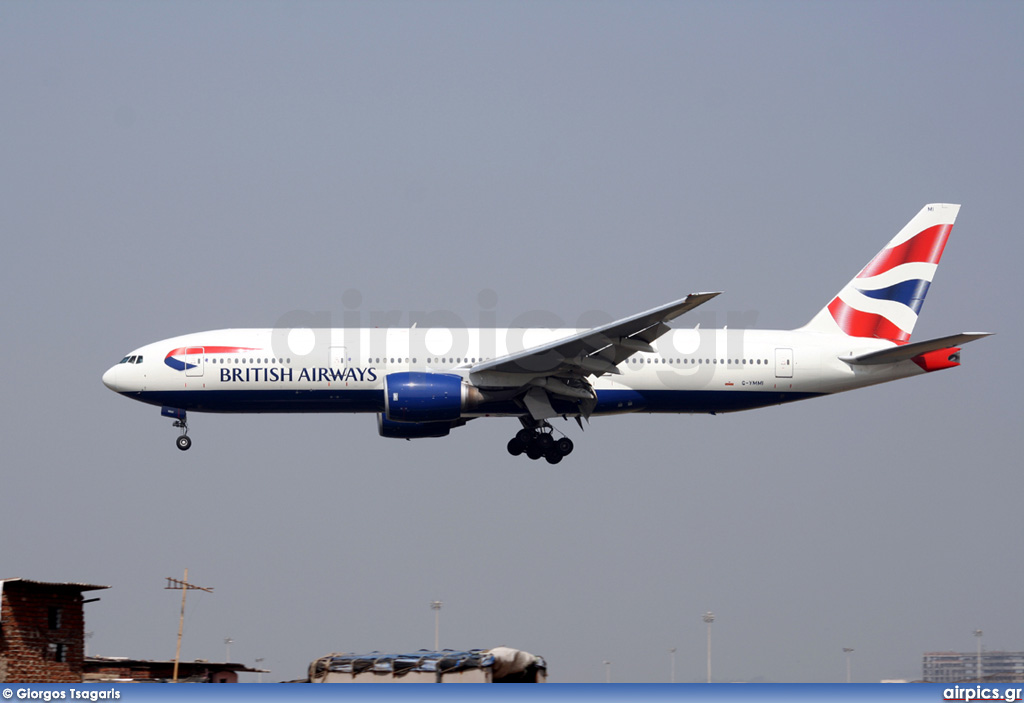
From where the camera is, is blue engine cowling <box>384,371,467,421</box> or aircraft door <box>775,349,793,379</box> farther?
aircraft door <box>775,349,793,379</box>

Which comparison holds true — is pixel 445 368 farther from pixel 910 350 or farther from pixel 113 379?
pixel 910 350

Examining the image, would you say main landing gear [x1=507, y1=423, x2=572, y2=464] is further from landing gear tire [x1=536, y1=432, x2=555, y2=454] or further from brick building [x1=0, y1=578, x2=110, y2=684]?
brick building [x1=0, y1=578, x2=110, y2=684]

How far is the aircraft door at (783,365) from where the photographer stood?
131 ft

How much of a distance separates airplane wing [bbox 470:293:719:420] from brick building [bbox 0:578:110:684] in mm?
12855

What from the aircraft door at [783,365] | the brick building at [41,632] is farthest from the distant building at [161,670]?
the aircraft door at [783,365]

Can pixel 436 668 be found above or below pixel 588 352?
below

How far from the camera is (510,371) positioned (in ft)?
123

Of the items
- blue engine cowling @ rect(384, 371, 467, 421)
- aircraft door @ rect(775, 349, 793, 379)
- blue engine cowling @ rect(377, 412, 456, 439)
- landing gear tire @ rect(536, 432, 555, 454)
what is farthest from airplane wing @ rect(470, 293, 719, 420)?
aircraft door @ rect(775, 349, 793, 379)

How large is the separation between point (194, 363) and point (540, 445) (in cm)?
1107

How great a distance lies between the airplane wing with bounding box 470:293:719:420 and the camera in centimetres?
3562

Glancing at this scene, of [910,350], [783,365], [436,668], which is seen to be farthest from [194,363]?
[910,350]

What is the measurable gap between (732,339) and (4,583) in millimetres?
22364

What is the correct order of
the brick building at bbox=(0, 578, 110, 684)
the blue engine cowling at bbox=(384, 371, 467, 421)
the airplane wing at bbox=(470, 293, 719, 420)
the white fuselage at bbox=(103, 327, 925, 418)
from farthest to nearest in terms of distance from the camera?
the white fuselage at bbox=(103, 327, 925, 418)
the blue engine cowling at bbox=(384, 371, 467, 421)
the airplane wing at bbox=(470, 293, 719, 420)
the brick building at bbox=(0, 578, 110, 684)

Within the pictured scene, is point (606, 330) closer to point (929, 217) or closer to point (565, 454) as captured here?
point (565, 454)
